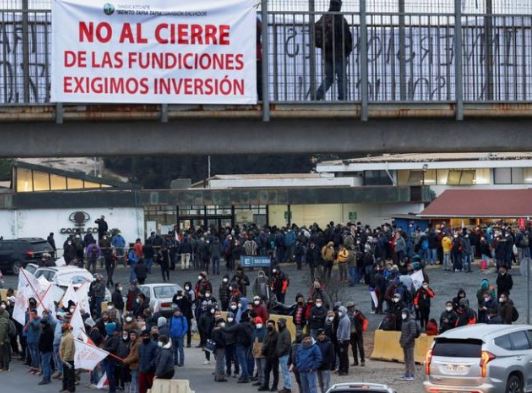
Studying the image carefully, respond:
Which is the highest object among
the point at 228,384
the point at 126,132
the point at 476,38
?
the point at 476,38

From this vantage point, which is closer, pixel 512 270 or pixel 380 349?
pixel 380 349

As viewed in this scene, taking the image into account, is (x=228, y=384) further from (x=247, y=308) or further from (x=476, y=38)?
(x=476, y=38)

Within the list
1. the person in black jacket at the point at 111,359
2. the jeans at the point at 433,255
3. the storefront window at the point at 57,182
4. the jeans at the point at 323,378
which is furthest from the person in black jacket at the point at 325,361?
the storefront window at the point at 57,182

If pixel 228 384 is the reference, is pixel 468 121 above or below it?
above

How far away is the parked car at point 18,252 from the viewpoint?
5101 cm

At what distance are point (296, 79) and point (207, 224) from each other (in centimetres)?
3787

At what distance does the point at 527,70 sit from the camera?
26156 mm

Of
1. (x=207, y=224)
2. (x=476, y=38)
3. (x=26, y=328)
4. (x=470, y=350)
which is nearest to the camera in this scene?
(x=470, y=350)

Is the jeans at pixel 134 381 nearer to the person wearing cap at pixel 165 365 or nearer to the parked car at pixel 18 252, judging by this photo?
the person wearing cap at pixel 165 365

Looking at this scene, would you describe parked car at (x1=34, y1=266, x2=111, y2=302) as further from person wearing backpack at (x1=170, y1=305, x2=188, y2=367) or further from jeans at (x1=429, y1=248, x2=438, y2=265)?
jeans at (x1=429, y1=248, x2=438, y2=265)

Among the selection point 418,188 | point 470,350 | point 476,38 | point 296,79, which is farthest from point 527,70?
point 418,188

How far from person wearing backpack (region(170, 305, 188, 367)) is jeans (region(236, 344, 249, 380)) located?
1910 millimetres

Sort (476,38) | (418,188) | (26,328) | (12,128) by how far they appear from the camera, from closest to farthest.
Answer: (12,128) → (476,38) → (26,328) → (418,188)

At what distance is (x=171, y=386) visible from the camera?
2230 centimetres
